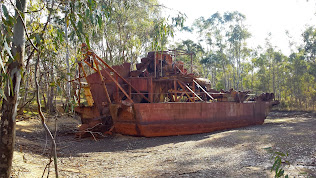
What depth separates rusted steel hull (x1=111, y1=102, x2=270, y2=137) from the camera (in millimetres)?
10156

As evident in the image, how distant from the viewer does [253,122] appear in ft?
49.0

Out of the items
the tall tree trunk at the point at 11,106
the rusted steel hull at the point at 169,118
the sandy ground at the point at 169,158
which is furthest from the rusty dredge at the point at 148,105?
the tall tree trunk at the point at 11,106

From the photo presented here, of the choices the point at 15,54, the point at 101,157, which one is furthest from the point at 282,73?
the point at 15,54

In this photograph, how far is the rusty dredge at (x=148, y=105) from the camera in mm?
10266

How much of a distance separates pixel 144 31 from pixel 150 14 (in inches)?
75.4

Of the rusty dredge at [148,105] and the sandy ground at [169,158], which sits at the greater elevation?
the rusty dredge at [148,105]

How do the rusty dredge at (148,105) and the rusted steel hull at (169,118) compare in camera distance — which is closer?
the rusted steel hull at (169,118)

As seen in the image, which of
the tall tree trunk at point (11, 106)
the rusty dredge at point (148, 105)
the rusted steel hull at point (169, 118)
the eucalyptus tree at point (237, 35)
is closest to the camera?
the tall tree trunk at point (11, 106)

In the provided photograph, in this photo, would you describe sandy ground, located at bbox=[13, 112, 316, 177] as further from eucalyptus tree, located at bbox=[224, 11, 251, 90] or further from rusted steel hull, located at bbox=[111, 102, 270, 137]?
eucalyptus tree, located at bbox=[224, 11, 251, 90]

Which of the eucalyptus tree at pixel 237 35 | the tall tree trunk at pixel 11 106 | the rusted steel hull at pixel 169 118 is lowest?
the rusted steel hull at pixel 169 118

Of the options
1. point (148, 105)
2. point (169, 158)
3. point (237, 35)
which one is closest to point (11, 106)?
point (169, 158)

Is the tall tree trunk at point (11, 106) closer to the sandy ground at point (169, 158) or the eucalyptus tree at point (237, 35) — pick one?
the sandy ground at point (169, 158)

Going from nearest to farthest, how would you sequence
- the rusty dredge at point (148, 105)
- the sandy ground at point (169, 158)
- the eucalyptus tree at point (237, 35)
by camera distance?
the sandy ground at point (169, 158), the rusty dredge at point (148, 105), the eucalyptus tree at point (237, 35)

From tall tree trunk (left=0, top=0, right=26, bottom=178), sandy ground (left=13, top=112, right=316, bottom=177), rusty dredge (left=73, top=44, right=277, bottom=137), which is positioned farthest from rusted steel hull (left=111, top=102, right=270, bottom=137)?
tall tree trunk (left=0, top=0, right=26, bottom=178)
